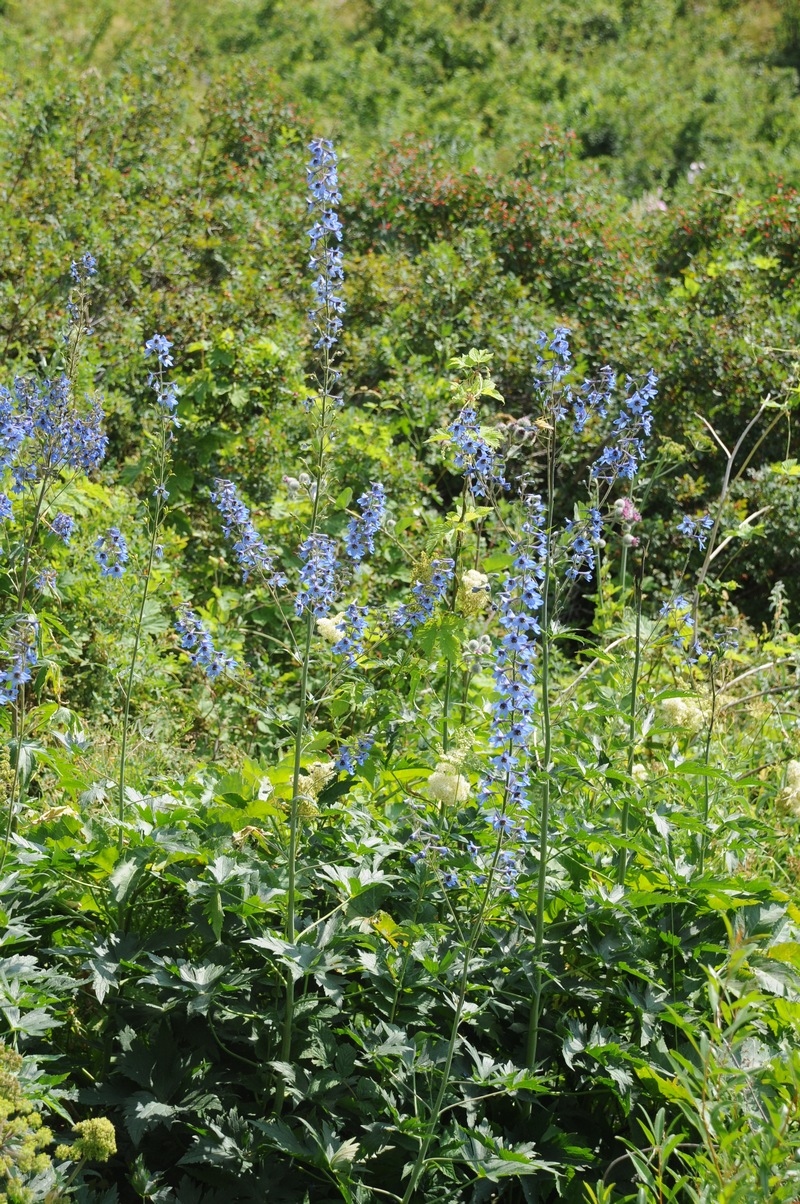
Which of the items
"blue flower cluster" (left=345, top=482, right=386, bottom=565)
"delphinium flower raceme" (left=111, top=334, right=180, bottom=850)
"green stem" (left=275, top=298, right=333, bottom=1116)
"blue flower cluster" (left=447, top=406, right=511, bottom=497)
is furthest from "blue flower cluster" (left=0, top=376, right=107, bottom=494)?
"blue flower cluster" (left=447, top=406, right=511, bottom=497)

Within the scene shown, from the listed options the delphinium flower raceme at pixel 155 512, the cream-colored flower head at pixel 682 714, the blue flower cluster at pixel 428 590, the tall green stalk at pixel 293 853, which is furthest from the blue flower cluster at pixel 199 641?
the cream-colored flower head at pixel 682 714

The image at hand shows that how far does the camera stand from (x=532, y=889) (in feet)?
8.55

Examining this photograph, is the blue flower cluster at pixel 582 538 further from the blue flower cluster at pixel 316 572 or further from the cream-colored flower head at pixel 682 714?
the blue flower cluster at pixel 316 572

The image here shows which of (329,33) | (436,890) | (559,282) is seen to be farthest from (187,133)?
(436,890)

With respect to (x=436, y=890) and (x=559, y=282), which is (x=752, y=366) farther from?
(x=436, y=890)

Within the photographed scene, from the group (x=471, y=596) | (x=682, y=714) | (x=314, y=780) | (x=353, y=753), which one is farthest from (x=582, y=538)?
(x=314, y=780)

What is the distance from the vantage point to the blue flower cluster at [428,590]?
282cm

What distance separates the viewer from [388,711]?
127 inches

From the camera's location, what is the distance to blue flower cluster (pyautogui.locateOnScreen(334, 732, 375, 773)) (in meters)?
2.80

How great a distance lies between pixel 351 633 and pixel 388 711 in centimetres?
31

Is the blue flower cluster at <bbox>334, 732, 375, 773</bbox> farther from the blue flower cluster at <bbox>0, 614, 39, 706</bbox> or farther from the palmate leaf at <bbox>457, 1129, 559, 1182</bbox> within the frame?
the palmate leaf at <bbox>457, 1129, 559, 1182</bbox>

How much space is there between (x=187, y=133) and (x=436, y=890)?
705cm

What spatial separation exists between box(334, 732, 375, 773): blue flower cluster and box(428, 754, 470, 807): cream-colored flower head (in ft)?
1.94

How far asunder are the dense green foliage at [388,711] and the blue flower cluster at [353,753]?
0.08m
